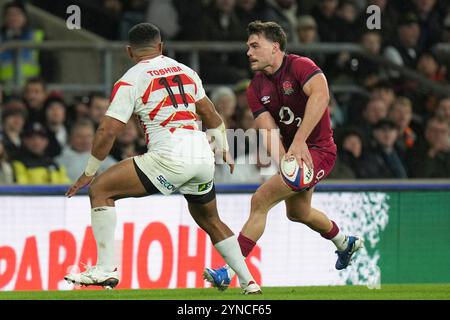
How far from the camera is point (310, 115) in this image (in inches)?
436

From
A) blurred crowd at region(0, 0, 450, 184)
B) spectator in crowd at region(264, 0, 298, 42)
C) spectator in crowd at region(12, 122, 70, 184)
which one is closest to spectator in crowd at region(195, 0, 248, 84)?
blurred crowd at region(0, 0, 450, 184)

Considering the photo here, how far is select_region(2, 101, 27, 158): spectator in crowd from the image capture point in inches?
587

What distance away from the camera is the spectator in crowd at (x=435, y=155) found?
16516mm

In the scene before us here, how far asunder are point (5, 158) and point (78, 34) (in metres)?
3.58

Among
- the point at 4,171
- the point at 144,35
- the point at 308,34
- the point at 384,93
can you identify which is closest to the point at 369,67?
the point at 384,93

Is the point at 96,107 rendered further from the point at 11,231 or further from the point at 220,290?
the point at 220,290

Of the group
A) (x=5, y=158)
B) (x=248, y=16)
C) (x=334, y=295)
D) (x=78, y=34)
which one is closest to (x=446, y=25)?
(x=248, y=16)

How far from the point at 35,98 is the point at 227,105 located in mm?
2090

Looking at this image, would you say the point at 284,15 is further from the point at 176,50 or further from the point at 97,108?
the point at 97,108

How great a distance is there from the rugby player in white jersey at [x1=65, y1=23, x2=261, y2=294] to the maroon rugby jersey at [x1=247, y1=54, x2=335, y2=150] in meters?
0.80

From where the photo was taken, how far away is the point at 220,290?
11.4 meters

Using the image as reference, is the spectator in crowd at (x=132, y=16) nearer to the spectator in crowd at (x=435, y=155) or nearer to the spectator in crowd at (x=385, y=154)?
the spectator in crowd at (x=385, y=154)

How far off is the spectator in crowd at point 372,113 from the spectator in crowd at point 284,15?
1470 mm
